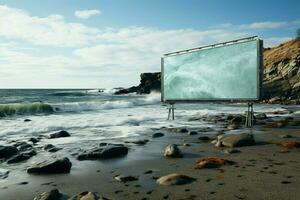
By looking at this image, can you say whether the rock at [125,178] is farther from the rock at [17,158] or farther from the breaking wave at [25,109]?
the breaking wave at [25,109]

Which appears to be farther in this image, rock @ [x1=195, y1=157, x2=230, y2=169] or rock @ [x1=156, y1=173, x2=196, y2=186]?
rock @ [x1=195, y1=157, x2=230, y2=169]

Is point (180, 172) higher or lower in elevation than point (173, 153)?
lower

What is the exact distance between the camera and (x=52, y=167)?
33.9 ft

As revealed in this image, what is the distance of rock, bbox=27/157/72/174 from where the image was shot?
10250 millimetres

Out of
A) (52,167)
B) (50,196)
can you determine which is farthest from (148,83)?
(50,196)

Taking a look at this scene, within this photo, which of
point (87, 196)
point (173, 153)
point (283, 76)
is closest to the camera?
point (87, 196)

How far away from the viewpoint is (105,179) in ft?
31.1

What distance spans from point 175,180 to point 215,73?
48.0ft

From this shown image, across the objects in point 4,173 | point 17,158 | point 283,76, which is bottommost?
point 4,173

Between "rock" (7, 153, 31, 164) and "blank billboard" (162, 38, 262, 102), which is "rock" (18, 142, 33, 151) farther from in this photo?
"blank billboard" (162, 38, 262, 102)

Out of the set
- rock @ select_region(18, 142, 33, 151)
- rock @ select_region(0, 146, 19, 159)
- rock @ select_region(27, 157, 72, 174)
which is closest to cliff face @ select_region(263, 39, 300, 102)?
rock @ select_region(18, 142, 33, 151)

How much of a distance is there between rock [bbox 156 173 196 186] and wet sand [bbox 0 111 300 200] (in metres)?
0.17

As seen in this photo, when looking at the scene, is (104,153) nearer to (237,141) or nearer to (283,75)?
(237,141)

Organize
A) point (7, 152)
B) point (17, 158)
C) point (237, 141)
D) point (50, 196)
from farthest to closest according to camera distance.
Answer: point (237, 141) → point (7, 152) → point (17, 158) → point (50, 196)
